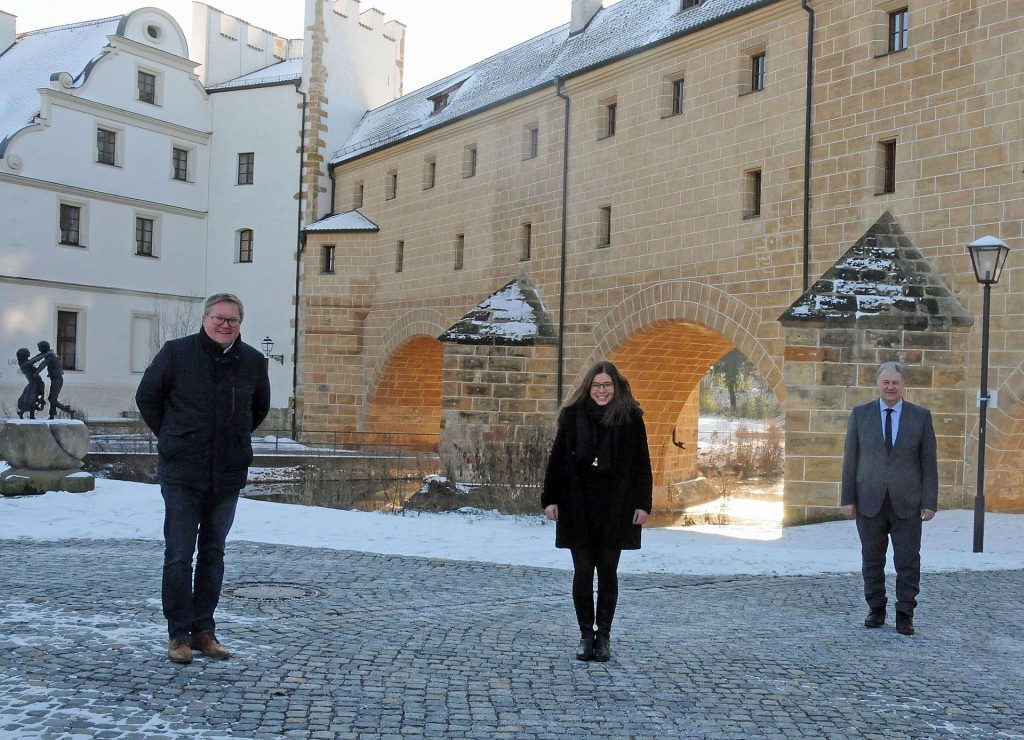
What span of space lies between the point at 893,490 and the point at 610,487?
2.18m

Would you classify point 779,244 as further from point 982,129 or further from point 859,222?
point 982,129

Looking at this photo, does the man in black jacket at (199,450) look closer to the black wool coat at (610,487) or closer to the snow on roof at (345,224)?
the black wool coat at (610,487)

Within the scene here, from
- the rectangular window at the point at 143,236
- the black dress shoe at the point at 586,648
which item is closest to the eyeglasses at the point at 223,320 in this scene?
the black dress shoe at the point at 586,648

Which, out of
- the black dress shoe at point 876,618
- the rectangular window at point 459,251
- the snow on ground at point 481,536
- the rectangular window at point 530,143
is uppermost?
the rectangular window at point 530,143

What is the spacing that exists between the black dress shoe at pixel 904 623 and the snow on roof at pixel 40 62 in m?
28.7

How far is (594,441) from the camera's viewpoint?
570 centimetres

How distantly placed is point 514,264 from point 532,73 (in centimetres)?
468

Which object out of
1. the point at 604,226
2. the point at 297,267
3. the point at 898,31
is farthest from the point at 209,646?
the point at 297,267

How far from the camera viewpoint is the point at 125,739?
402cm

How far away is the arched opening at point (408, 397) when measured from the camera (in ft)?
96.0

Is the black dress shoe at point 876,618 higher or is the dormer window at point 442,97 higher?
the dormer window at point 442,97

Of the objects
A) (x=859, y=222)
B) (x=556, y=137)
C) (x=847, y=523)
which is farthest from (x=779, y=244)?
(x=556, y=137)

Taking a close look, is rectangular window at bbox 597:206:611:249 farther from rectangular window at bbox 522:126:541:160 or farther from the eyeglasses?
the eyeglasses

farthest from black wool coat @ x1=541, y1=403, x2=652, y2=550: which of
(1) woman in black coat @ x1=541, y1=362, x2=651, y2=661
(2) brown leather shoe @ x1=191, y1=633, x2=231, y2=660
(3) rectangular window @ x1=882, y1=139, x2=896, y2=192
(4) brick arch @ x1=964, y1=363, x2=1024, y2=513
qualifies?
(3) rectangular window @ x1=882, y1=139, x2=896, y2=192
